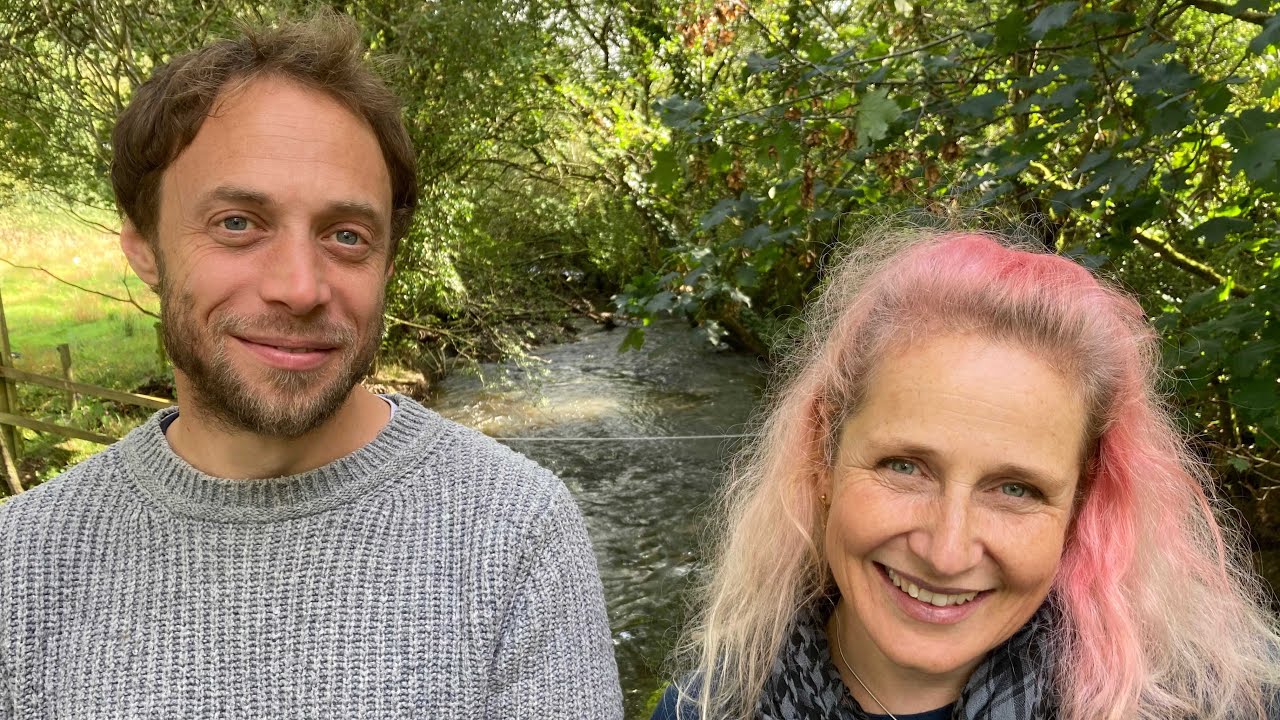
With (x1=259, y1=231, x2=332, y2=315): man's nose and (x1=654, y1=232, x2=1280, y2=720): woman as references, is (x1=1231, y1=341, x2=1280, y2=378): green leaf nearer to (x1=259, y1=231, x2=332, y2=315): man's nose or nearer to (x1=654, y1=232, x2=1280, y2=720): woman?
(x1=654, y1=232, x2=1280, y2=720): woman

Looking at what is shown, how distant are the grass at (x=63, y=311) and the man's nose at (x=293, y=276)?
563 cm

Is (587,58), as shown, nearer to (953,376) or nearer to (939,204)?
(939,204)

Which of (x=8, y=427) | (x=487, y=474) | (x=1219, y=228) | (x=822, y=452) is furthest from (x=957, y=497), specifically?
(x=8, y=427)

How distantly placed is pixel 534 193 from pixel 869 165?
642 cm

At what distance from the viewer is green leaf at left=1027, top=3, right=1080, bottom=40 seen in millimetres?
1876

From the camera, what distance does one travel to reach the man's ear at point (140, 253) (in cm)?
132

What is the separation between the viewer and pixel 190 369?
1.23m

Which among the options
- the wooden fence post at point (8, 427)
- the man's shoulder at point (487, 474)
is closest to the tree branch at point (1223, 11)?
the man's shoulder at point (487, 474)

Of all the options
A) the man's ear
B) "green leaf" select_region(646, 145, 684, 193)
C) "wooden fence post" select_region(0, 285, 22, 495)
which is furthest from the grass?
the man's ear

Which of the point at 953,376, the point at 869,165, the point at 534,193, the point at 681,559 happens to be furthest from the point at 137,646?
the point at 534,193

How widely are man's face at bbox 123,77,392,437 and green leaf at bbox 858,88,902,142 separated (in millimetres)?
1238

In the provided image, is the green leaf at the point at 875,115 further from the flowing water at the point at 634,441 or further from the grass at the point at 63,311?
the grass at the point at 63,311

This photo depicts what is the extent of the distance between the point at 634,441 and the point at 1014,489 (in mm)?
6908

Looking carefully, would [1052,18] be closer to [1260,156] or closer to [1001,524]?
[1260,156]
